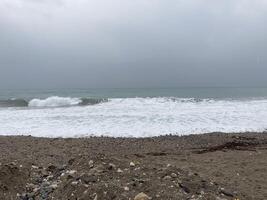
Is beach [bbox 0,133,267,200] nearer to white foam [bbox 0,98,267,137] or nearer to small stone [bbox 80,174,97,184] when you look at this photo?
small stone [bbox 80,174,97,184]

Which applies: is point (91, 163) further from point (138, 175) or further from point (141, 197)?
point (141, 197)

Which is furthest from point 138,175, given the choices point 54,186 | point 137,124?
point 137,124

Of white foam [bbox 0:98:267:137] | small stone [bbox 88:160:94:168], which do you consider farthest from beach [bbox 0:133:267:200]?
white foam [bbox 0:98:267:137]

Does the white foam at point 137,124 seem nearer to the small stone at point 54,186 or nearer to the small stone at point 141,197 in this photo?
the small stone at point 54,186

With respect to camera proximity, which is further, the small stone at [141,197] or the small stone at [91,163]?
the small stone at [91,163]

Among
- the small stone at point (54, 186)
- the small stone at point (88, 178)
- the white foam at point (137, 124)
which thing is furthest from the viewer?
the white foam at point (137, 124)

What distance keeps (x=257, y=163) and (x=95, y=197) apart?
410 cm

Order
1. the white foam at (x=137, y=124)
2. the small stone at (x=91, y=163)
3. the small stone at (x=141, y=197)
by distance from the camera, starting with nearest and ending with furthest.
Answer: the small stone at (x=141, y=197) < the small stone at (x=91, y=163) < the white foam at (x=137, y=124)

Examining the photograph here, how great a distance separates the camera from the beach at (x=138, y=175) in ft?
18.7

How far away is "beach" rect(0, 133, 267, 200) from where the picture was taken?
5.71 m

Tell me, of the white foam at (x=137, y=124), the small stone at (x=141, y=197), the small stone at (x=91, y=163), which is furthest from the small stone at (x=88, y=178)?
the white foam at (x=137, y=124)

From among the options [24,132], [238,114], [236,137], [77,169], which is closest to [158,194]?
[77,169]

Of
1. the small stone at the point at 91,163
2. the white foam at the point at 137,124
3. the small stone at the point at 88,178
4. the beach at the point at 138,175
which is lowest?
the white foam at the point at 137,124

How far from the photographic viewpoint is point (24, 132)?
50.6ft
